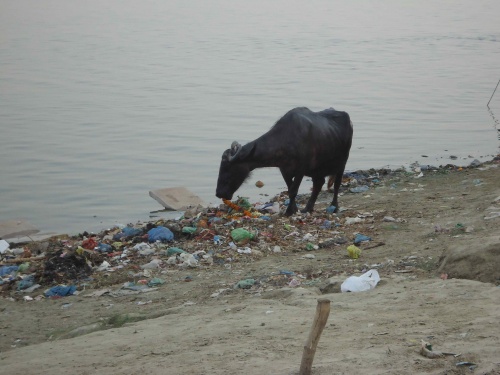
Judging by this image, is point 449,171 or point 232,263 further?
point 449,171

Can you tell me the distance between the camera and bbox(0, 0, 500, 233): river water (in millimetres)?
15688

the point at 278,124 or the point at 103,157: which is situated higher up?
the point at 278,124

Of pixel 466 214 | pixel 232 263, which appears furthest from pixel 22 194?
pixel 466 214

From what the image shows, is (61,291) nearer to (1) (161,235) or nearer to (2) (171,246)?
(2) (171,246)

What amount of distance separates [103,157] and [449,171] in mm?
6732

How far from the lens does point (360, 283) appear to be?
7.57 metres

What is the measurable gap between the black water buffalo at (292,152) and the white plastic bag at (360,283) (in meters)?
3.84

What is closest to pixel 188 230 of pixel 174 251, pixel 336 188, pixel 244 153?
pixel 174 251

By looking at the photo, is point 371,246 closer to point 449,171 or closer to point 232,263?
point 232,263

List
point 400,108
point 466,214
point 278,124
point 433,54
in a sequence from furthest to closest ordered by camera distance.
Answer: point 433,54
point 400,108
point 278,124
point 466,214

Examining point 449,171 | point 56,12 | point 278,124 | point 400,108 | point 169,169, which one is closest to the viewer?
point 278,124

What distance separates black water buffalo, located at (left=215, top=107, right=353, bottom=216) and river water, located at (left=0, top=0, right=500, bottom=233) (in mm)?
2677

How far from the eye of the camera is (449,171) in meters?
14.7

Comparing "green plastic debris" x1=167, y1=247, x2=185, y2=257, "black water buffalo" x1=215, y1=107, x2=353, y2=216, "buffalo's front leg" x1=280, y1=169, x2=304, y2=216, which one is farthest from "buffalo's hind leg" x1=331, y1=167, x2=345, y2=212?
"green plastic debris" x1=167, y1=247, x2=185, y2=257
